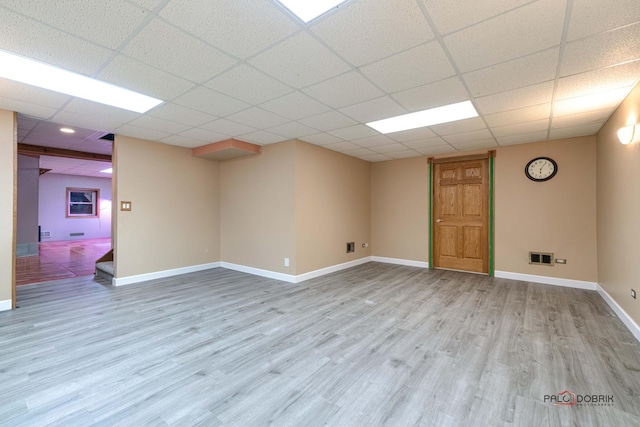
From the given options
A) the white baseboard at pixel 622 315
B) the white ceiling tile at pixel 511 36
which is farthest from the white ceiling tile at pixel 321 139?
the white baseboard at pixel 622 315

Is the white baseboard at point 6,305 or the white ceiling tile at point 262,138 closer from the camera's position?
the white baseboard at point 6,305

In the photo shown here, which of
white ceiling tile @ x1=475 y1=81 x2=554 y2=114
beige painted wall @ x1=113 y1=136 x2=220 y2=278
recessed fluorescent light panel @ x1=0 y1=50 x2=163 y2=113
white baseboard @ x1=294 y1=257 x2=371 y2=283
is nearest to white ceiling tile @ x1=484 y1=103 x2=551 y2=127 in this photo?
white ceiling tile @ x1=475 y1=81 x2=554 y2=114

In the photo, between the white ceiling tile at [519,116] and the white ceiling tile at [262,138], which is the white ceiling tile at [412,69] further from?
the white ceiling tile at [262,138]

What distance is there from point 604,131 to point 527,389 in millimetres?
3908

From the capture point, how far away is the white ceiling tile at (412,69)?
2.18 m

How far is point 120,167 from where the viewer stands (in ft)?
14.9

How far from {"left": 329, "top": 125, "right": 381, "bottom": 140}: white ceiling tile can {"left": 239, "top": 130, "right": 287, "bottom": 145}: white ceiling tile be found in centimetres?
97

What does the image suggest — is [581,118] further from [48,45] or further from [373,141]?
[48,45]

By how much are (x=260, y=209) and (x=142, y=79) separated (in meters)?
2.97

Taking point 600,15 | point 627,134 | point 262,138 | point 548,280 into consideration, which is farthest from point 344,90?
point 548,280

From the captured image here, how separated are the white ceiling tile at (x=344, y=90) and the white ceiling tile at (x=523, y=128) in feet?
7.64

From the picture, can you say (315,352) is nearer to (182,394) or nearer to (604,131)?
(182,394)

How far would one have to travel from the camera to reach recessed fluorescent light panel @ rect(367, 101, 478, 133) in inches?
134

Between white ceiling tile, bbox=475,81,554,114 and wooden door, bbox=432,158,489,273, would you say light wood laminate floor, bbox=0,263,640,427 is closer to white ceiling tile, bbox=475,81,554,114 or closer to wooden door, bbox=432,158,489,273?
wooden door, bbox=432,158,489,273
